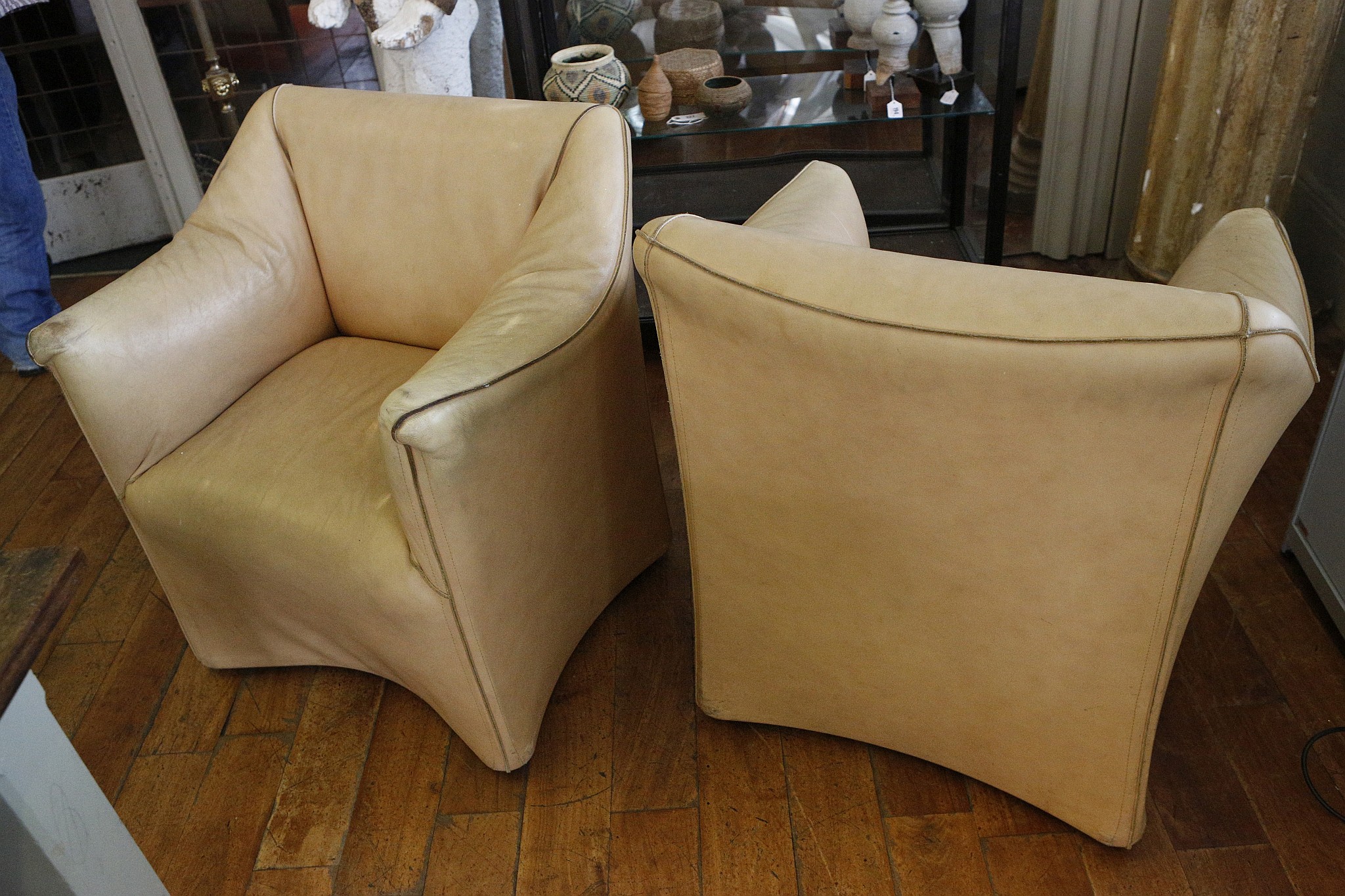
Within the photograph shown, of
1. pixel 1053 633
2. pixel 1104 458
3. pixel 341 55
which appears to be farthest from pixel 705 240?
pixel 341 55

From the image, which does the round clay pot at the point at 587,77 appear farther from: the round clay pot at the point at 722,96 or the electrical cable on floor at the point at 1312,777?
the electrical cable on floor at the point at 1312,777

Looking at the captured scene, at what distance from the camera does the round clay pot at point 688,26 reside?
238 cm

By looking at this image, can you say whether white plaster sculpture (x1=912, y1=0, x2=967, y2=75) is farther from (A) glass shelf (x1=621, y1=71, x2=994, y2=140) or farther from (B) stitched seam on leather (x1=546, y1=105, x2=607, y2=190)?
(B) stitched seam on leather (x1=546, y1=105, x2=607, y2=190)

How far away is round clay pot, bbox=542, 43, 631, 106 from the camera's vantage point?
223 centimetres

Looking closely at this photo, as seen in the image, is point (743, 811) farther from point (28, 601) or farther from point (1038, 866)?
point (28, 601)

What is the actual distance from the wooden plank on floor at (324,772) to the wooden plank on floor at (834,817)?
642 millimetres

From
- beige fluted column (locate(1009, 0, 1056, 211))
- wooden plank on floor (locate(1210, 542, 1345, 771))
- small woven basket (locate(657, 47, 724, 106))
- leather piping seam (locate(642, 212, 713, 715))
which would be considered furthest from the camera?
beige fluted column (locate(1009, 0, 1056, 211))

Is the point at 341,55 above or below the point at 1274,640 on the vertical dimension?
above

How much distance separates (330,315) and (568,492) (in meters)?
0.63

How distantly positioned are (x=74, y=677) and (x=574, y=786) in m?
0.91

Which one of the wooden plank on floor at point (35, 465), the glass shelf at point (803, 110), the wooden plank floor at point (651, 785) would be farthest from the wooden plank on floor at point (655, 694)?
the wooden plank on floor at point (35, 465)

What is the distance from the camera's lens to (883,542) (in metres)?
1.25

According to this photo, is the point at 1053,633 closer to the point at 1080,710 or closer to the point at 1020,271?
the point at 1080,710

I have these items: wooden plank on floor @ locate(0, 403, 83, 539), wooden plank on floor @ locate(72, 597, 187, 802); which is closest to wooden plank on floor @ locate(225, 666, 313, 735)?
wooden plank on floor @ locate(72, 597, 187, 802)
